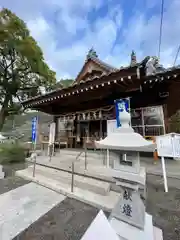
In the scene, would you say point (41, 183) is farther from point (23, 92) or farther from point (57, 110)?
point (23, 92)

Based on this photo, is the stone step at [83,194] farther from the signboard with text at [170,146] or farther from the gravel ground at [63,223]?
the signboard with text at [170,146]

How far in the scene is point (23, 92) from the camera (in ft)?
35.3

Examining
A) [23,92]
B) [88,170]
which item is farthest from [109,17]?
[23,92]

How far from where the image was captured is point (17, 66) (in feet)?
33.4

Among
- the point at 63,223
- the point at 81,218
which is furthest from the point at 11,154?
the point at 81,218

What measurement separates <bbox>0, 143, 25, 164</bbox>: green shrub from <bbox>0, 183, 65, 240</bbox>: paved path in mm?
2681

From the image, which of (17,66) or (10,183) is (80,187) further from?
(17,66)

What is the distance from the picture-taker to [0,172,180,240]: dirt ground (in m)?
1.77

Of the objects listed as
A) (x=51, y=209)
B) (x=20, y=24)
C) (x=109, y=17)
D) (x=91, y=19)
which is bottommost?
(x=51, y=209)

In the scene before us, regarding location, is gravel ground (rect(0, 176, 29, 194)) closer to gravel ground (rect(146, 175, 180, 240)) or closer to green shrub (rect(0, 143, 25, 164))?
green shrub (rect(0, 143, 25, 164))

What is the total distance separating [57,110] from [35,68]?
524 centimetres

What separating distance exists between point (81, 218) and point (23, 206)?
123 centimetres

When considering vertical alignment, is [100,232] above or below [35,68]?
below

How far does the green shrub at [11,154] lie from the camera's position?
5.42 m
